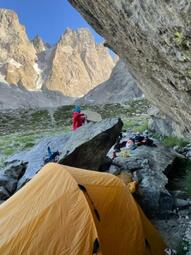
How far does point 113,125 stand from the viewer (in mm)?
15086

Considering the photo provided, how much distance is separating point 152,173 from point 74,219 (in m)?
6.16

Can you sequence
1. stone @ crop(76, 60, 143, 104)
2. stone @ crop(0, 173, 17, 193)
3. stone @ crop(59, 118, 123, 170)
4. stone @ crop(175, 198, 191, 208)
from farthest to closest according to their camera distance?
stone @ crop(76, 60, 143, 104) → stone @ crop(0, 173, 17, 193) → stone @ crop(59, 118, 123, 170) → stone @ crop(175, 198, 191, 208)

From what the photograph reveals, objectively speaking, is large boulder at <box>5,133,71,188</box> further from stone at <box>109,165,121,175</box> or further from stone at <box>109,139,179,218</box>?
stone at <box>109,139,179,218</box>

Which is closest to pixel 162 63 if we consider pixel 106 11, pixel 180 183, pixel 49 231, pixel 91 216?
pixel 106 11

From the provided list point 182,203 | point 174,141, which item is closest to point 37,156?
point 182,203

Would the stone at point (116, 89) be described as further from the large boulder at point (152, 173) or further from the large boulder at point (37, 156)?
the large boulder at point (152, 173)

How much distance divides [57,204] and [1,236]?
151 centimetres

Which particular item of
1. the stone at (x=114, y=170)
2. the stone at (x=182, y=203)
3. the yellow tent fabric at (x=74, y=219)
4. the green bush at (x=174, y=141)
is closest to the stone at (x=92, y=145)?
the stone at (x=114, y=170)

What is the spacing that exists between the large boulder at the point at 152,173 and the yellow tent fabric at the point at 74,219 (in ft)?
7.39

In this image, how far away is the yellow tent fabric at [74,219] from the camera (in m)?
9.22

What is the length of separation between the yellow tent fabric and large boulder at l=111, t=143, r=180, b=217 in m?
2.25

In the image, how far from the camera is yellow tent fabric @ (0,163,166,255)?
9.22m

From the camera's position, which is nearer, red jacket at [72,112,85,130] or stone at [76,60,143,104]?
red jacket at [72,112,85,130]

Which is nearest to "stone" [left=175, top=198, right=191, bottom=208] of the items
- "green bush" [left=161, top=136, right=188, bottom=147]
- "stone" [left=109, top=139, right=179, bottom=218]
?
"stone" [left=109, top=139, right=179, bottom=218]
